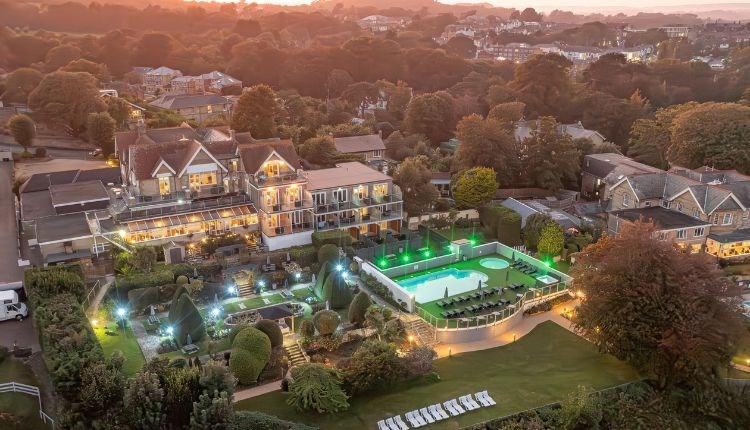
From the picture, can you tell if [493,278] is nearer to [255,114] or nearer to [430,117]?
[255,114]

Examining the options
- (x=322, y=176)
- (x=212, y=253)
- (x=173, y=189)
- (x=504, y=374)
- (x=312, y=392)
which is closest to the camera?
(x=312, y=392)

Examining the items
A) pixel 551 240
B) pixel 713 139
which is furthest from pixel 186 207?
pixel 713 139

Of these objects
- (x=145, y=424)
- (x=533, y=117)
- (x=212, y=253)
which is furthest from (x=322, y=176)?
(x=533, y=117)

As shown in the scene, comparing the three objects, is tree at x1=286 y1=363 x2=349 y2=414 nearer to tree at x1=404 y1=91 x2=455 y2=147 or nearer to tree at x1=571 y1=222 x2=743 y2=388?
tree at x1=571 y1=222 x2=743 y2=388

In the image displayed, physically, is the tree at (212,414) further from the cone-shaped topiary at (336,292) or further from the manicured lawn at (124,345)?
the cone-shaped topiary at (336,292)

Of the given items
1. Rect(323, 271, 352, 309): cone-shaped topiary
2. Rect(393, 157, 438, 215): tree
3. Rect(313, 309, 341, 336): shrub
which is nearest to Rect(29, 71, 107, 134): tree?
Rect(393, 157, 438, 215): tree

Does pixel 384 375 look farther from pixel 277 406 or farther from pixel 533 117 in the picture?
pixel 533 117
